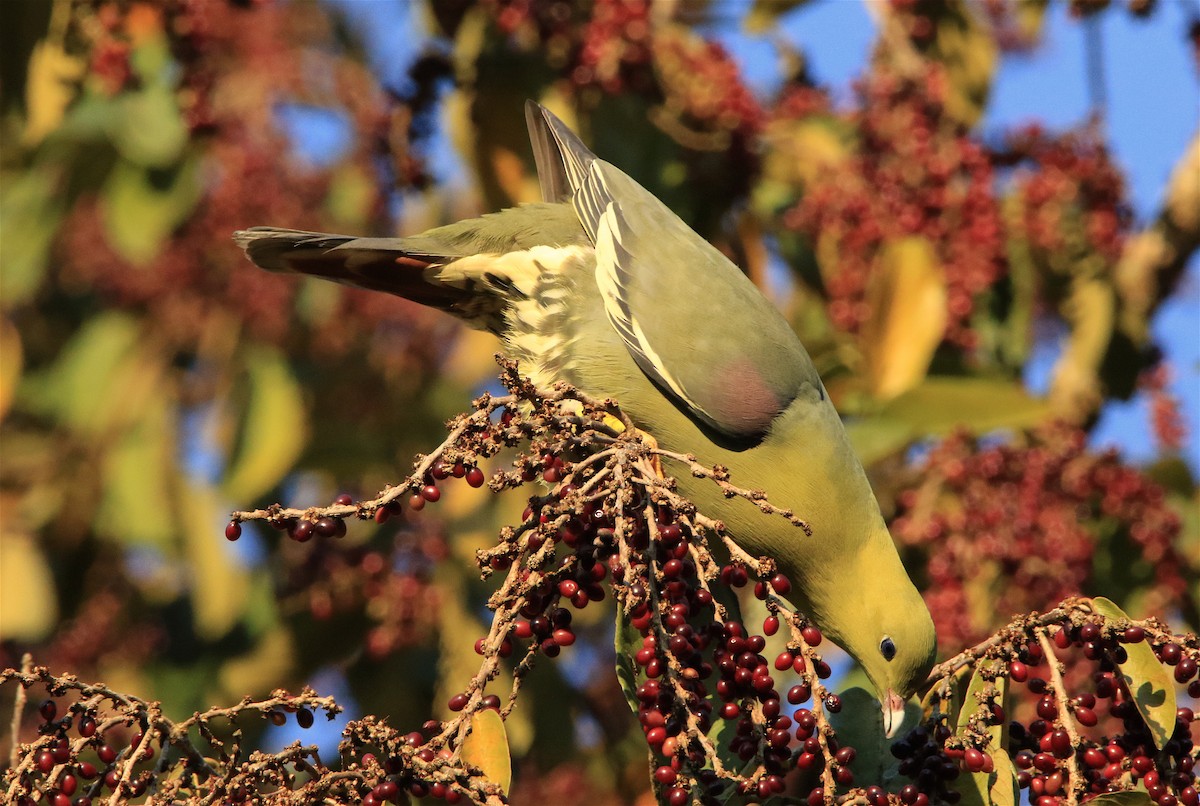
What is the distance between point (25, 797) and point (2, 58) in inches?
109

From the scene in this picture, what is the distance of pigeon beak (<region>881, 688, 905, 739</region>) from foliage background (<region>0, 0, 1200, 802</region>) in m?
0.93

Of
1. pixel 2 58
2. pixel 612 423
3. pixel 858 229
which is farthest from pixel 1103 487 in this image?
pixel 2 58

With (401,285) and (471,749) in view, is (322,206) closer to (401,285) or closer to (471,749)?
(401,285)

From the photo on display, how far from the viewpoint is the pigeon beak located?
2.96 meters

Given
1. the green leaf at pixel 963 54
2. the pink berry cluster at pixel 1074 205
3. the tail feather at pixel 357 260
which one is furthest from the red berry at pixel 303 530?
the green leaf at pixel 963 54

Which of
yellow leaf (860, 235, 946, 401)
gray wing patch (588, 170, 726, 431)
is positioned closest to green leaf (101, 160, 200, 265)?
gray wing patch (588, 170, 726, 431)

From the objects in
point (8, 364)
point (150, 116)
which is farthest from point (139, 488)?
point (150, 116)

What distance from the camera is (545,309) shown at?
3.98 m

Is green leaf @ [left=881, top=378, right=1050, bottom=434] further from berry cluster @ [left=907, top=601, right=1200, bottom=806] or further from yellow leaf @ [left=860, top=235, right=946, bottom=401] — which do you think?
berry cluster @ [left=907, top=601, right=1200, bottom=806]

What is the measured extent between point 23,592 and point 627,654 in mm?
3232

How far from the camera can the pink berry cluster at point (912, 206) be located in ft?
16.0

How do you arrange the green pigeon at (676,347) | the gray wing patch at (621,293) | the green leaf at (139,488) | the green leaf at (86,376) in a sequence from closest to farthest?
the green pigeon at (676,347) → the gray wing patch at (621,293) → the green leaf at (139,488) → the green leaf at (86,376)

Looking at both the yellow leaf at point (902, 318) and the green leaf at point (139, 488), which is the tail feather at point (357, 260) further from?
the green leaf at point (139, 488)

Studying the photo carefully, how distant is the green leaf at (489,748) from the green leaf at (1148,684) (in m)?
1.11
